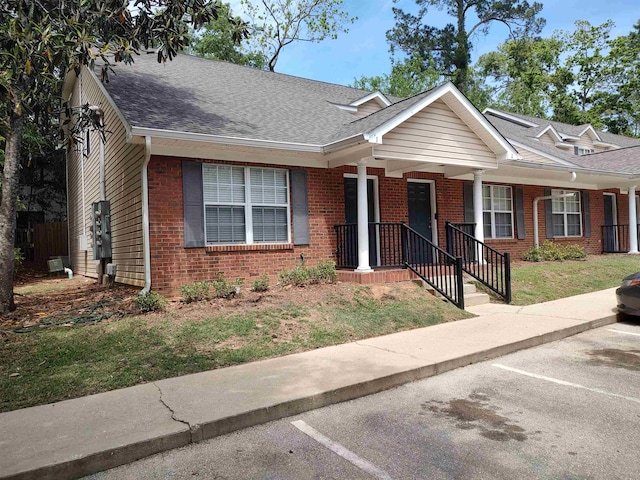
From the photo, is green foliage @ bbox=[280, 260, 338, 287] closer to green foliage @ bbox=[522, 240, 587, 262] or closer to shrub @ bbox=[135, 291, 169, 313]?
shrub @ bbox=[135, 291, 169, 313]

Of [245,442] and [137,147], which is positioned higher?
[137,147]

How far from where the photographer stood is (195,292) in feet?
25.0

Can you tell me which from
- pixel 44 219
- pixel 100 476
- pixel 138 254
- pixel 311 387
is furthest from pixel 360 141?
pixel 44 219

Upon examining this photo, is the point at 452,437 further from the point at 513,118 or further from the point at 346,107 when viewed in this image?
the point at 513,118

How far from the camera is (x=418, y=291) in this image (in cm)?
907

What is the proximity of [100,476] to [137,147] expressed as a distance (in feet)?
21.8

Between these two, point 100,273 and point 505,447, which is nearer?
point 505,447

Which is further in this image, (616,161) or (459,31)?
(459,31)

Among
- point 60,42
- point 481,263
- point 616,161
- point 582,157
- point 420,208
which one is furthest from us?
point 582,157

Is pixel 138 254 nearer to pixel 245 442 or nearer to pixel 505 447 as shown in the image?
pixel 245 442

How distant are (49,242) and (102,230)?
392 inches

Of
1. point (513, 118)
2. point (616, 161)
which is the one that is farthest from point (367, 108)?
point (513, 118)

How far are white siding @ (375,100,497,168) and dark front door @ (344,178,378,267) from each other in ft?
5.80

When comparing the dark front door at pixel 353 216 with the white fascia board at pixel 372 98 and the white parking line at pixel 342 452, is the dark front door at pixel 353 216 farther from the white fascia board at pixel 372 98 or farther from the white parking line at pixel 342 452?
the white parking line at pixel 342 452
